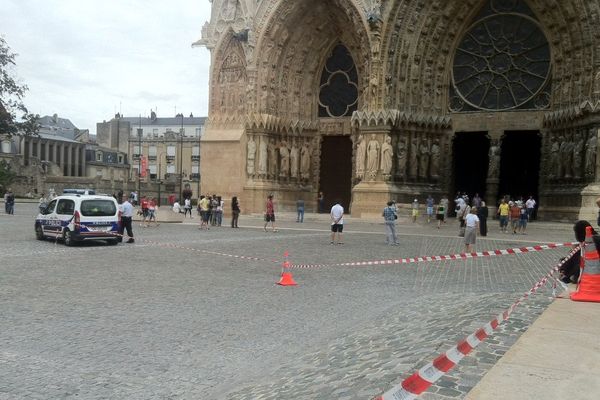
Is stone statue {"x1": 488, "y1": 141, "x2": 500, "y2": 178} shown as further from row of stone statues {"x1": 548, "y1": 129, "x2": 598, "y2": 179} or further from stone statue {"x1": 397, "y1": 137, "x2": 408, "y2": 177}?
stone statue {"x1": 397, "y1": 137, "x2": 408, "y2": 177}

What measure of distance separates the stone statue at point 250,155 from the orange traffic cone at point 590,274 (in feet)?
84.2

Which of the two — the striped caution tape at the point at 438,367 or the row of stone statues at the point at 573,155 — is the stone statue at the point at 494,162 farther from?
the striped caution tape at the point at 438,367

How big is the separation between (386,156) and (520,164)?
772 centimetres

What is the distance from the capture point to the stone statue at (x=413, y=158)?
1217 inches

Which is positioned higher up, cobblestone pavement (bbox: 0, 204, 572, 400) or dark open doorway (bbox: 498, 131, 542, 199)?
dark open doorway (bbox: 498, 131, 542, 199)

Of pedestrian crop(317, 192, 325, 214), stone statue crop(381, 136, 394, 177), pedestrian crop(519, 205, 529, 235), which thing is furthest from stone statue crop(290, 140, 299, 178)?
pedestrian crop(519, 205, 529, 235)

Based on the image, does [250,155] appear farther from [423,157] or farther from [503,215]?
[503,215]

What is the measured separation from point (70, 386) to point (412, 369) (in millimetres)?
2974

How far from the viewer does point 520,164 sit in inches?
1284

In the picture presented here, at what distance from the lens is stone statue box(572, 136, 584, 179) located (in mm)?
27344

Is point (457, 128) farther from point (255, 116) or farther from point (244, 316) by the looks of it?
point (244, 316)

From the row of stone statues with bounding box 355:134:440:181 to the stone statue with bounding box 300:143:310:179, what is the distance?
3.82 metres

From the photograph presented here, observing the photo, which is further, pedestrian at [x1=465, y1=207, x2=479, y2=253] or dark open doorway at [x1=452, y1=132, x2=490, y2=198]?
dark open doorway at [x1=452, y1=132, x2=490, y2=198]

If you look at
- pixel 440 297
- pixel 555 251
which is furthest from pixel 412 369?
pixel 555 251
